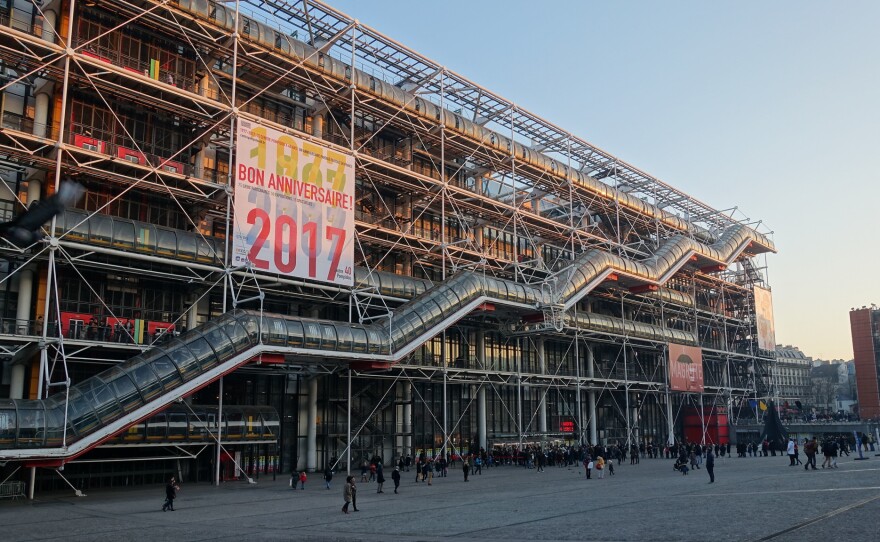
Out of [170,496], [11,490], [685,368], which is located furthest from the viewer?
[685,368]

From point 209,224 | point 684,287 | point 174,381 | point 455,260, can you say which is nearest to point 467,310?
point 455,260

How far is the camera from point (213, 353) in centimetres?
2564

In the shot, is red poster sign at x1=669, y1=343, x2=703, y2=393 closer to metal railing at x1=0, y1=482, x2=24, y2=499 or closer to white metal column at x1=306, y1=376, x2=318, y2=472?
white metal column at x1=306, y1=376, x2=318, y2=472

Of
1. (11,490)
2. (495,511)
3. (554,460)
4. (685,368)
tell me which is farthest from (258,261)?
(685,368)

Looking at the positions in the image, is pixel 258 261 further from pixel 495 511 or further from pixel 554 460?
pixel 554 460

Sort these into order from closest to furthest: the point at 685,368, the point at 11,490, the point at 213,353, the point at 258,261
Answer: the point at 11,490, the point at 213,353, the point at 258,261, the point at 685,368

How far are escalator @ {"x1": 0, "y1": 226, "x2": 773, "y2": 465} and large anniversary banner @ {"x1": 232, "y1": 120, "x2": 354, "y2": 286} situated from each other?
9.00 ft

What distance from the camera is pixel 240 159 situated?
29328 millimetres

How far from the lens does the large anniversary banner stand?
29.5 metres

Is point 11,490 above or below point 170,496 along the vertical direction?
below

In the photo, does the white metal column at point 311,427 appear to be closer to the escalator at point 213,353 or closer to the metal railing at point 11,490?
the escalator at point 213,353

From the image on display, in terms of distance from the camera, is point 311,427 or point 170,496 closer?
point 170,496

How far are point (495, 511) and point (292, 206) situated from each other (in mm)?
16963

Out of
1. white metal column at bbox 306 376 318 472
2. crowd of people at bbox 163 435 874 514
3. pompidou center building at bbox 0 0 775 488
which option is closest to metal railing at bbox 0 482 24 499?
pompidou center building at bbox 0 0 775 488
